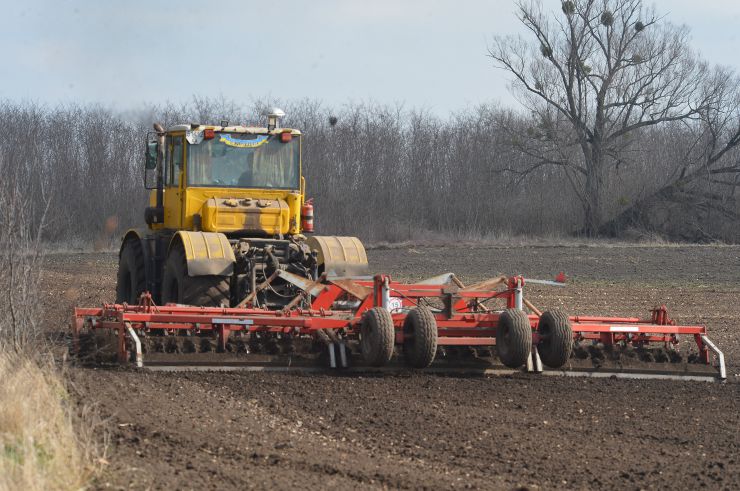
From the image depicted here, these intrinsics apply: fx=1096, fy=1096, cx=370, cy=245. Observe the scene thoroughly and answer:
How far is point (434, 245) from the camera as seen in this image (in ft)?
110

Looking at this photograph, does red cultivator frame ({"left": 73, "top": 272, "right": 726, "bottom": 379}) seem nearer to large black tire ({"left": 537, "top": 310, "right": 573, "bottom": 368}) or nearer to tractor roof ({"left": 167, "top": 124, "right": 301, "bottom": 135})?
large black tire ({"left": 537, "top": 310, "right": 573, "bottom": 368})

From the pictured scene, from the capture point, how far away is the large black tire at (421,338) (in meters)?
9.50

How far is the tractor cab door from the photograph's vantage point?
11969mm

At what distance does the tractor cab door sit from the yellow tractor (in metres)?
0.01

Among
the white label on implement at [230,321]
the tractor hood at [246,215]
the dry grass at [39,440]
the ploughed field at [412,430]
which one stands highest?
the tractor hood at [246,215]

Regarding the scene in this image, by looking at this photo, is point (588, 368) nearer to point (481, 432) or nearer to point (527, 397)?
point (527, 397)

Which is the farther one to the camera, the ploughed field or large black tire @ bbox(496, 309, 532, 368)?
large black tire @ bbox(496, 309, 532, 368)

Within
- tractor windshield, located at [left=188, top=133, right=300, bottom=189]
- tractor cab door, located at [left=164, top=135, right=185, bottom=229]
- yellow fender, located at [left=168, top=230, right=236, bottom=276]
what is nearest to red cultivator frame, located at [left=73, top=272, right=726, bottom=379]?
yellow fender, located at [left=168, top=230, right=236, bottom=276]

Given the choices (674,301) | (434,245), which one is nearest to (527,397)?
(674,301)

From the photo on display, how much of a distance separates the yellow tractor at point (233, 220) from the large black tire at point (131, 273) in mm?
34

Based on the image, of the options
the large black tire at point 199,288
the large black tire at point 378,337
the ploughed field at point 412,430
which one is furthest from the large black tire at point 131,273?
the large black tire at point 378,337

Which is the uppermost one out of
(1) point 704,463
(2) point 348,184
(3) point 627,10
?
(3) point 627,10

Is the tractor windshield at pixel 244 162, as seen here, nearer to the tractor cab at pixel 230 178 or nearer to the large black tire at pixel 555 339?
the tractor cab at pixel 230 178

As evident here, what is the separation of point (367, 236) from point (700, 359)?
88.0 ft
